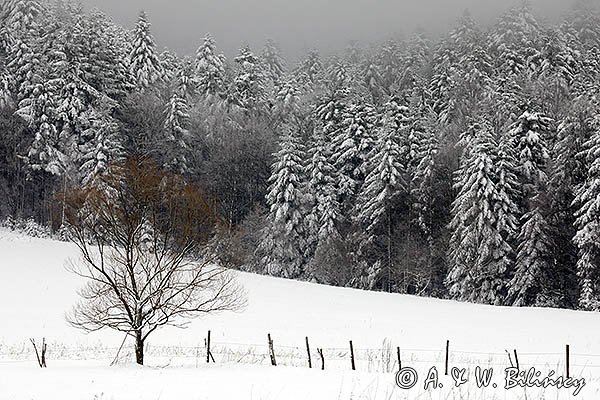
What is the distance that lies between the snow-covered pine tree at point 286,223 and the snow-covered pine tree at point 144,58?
57.0 feet

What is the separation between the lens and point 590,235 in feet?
117

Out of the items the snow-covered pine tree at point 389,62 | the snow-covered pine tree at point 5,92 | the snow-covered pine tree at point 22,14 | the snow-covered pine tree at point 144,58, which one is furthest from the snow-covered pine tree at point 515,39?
the snow-covered pine tree at point 22,14

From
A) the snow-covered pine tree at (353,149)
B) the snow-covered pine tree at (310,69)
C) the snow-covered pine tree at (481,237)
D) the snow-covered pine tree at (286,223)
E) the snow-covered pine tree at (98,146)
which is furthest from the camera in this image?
the snow-covered pine tree at (310,69)

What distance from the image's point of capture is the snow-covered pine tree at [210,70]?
6450cm

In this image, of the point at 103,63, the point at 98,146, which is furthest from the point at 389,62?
the point at 98,146

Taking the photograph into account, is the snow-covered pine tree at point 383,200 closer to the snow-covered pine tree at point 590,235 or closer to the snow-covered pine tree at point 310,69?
the snow-covered pine tree at point 590,235

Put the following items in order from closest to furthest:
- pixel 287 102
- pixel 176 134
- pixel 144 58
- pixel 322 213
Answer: pixel 322 213, pixel 176 134, pixel 144 58, pixel 287 102

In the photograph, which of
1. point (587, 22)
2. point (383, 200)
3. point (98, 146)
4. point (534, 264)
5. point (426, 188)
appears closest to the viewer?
point (534, 264)

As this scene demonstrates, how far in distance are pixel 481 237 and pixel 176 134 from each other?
94.7ft

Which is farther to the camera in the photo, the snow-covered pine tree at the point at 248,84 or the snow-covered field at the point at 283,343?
the snow-covered pine tree at the point at 248,84

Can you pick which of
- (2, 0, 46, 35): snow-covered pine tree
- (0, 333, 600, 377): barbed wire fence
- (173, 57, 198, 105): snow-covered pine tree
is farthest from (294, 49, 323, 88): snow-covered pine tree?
(0, 333, 600, 377): barbed wire fence

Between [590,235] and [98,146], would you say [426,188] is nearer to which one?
[590,235]

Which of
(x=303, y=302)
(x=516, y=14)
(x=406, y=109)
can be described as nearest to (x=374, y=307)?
(x=303, y=302)

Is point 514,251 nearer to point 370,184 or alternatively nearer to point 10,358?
point 370,184
